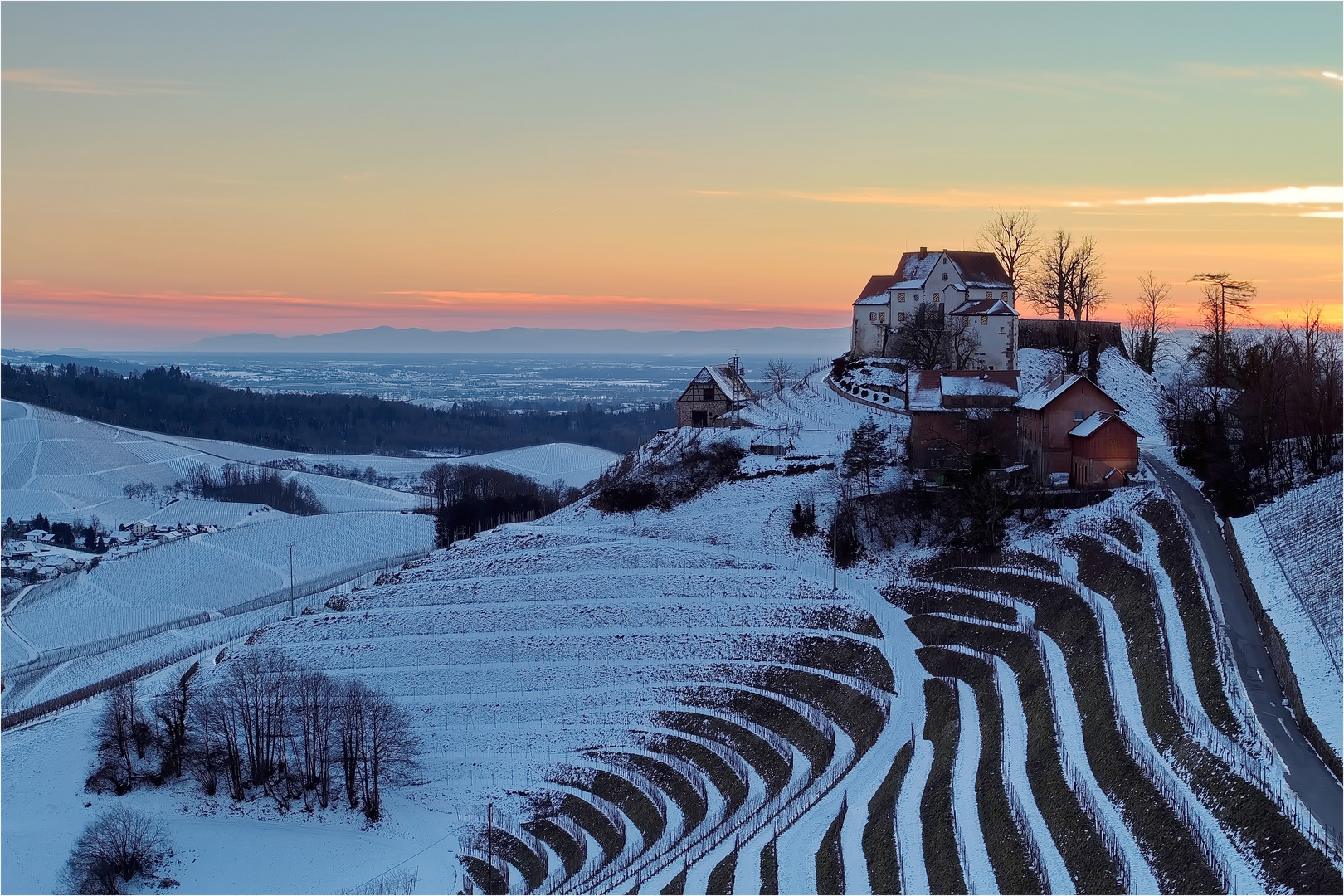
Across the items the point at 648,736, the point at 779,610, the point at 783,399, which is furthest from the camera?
the point at 783,399

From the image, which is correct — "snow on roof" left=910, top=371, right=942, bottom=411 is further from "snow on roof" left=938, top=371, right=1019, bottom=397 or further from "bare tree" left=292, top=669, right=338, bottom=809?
"bare tree" left=292, top=669, right=338, bottom=809

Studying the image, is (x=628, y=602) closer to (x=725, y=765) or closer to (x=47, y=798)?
(x=725, y=765)

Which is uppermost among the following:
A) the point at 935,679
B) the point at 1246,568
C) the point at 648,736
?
the point at 1246,568

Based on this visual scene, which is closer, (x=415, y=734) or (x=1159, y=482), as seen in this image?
(x=415, y=734)

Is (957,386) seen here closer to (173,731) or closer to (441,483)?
(173,731)

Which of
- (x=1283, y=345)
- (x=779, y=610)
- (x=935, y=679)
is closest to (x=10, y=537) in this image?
(x=779, y=610)

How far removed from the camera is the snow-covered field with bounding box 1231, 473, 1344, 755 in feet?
97.8

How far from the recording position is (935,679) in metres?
45.2

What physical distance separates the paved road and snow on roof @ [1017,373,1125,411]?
11.1 meters

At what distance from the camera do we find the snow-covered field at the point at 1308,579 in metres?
29.8

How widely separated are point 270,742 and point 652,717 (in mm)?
16787

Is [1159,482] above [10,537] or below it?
above

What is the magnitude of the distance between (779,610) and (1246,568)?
72.1 ft

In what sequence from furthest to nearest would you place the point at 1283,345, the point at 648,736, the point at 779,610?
1. the point at 1283,345
2. the point at 779,610
3. the point at 648,736
